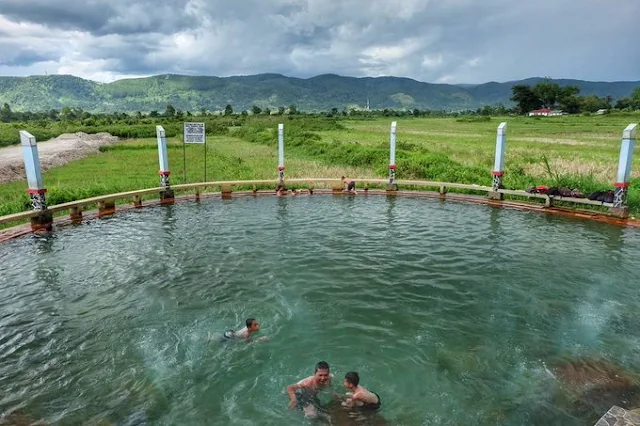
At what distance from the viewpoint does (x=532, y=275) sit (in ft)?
30.9

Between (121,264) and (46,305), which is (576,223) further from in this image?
(46,305)

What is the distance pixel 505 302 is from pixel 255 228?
24.6 ft

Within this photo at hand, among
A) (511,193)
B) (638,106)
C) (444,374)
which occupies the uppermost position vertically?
(638,106)

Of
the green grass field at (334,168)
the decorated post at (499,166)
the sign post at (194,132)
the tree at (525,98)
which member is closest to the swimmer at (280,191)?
the green grass field at (334,168)

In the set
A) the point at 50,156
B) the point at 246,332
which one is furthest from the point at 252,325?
the point at 50,156

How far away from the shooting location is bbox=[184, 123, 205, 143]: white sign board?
17.7 metres

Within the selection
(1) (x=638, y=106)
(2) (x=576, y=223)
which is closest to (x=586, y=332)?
(2) (x=576, y=223)

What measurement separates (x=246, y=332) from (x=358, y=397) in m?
2.30

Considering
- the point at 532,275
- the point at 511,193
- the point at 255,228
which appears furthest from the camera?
the point at 511,193

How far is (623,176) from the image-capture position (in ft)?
43.9

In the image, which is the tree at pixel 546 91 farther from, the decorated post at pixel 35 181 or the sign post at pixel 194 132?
the decorated post at pixel 35 181

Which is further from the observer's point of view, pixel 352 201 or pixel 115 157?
pixel 115 157

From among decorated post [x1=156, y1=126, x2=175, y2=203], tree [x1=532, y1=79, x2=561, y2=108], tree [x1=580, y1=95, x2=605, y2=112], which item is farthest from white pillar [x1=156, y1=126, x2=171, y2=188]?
tree [x1=580, y1=95, x2=605, y2=112]

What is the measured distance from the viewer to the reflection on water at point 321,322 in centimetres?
548
